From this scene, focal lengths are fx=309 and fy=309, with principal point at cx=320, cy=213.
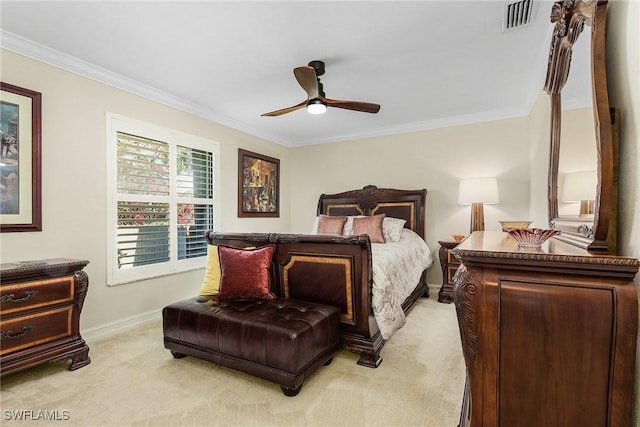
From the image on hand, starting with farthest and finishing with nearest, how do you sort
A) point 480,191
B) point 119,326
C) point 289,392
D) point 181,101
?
point 480,191, point 181,101, point 119,326, point 289,392

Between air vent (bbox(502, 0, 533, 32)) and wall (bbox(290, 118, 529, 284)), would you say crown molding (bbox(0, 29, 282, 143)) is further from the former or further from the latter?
air vent (bbox(502, 0, 533, 32))

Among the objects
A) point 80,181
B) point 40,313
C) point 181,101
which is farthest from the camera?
point 181,101

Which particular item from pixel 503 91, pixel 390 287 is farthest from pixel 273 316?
pixel 503 91

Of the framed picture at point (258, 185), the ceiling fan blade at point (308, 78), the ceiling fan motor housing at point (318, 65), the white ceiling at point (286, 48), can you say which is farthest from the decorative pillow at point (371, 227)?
the ceiling fan motor housing at point (318, 65)

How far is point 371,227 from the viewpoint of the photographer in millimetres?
4055

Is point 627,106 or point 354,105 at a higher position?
point 354,105

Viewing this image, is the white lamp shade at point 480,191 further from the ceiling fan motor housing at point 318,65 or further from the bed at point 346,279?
the ceiling fan motor housing at point 318,65

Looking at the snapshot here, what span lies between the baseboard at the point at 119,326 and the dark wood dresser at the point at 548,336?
3191mm

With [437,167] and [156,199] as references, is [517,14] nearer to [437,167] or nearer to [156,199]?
[437,167]

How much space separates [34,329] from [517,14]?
4021 mm

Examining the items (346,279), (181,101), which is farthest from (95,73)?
(346,279)

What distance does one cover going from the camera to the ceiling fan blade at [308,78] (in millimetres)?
2412

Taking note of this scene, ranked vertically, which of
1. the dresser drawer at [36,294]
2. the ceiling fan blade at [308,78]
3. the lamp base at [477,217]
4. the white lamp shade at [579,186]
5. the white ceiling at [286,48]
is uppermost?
the white ceiling at [286,48]

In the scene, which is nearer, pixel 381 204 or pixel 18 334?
pixel 18 334
